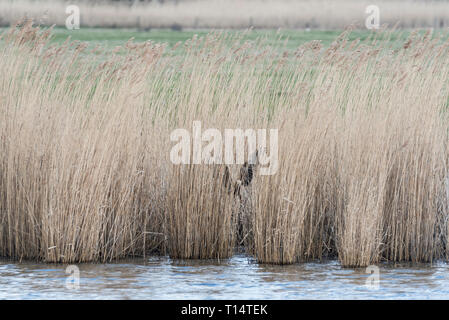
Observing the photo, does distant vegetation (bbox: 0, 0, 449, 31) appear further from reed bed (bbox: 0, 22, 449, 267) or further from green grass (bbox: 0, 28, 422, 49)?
reed bed (bbox: 0, 22, 449, 267)

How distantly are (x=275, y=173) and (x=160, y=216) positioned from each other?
154 cm

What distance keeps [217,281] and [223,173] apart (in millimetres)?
1460

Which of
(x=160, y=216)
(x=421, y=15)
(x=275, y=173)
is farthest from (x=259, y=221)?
(x=421, y=15)

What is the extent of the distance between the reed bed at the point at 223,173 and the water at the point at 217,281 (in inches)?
9.9

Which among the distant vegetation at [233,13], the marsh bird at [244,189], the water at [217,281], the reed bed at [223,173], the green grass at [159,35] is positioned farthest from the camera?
the distant vegetation at [233,13]

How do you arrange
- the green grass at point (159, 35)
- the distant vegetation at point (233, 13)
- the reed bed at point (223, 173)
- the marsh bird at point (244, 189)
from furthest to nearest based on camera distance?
the distant vegetation at point (233, 13) < the green grass at point (159, 35) < the marsh bird at point (244, 189) < the reed bed at point (223, 173)

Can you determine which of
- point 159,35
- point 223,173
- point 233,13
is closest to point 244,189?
point 223,173

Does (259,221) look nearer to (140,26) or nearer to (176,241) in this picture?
(176,241)

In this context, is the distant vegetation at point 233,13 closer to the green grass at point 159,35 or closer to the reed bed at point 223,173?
the green grass at point 159,35

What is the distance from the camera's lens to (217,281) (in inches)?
382

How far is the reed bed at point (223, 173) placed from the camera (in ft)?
34.0

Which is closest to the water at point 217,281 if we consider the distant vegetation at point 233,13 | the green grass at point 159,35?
the green grass at point 159,35

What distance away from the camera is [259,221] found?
34.2 ft

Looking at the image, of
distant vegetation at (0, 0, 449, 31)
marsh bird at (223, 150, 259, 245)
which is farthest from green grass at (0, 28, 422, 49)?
marsh bird at (223, 150, 259, 245)
